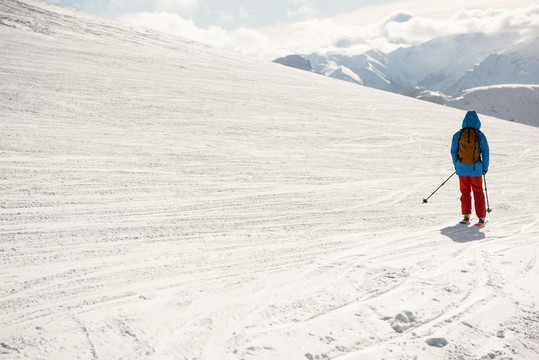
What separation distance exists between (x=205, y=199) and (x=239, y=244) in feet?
5.82

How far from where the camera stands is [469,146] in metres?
6.12

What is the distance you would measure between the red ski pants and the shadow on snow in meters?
0.33

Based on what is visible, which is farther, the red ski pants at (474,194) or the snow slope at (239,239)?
the red ski pants at (474,194)

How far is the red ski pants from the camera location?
6004 millimetres

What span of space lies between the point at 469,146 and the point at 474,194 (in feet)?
2.59

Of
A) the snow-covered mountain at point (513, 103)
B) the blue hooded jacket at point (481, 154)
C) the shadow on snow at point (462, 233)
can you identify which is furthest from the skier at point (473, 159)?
the snow-covered mountain at point (513, 103)

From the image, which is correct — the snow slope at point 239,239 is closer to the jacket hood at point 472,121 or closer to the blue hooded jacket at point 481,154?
the blue hooded jacket at point 481,154

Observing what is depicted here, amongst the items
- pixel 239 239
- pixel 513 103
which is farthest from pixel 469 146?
pixel 513 103

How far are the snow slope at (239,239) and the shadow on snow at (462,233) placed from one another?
0.05 meters

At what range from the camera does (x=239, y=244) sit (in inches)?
186

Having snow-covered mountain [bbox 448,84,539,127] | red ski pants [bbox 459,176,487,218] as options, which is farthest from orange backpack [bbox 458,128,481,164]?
snow-covered mountain [bbox 448,84,539,127]

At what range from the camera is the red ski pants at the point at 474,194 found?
600 cm

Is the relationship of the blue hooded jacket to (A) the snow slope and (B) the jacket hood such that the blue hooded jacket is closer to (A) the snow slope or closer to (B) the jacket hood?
(B) the jacket hood

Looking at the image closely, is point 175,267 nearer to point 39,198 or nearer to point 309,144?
point 39,198
